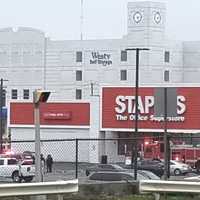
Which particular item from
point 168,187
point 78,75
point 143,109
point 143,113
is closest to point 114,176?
point 168,187

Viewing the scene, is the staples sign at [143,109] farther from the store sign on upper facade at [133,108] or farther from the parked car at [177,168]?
the parked car at [177,168]

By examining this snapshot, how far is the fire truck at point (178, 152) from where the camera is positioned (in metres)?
48.8

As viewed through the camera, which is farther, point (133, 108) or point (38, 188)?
point (133, 108)

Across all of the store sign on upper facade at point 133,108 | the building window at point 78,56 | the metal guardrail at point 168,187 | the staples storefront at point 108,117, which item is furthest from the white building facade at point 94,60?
the metal guardrail at point 168,187

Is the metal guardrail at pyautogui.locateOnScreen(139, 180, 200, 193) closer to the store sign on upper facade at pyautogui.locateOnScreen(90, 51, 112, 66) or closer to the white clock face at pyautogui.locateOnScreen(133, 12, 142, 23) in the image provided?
the store sign on upper facade at pyautogui.locateOnScreen(90, 51, 112, 66)

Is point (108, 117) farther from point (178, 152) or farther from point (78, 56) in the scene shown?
point (78, 56)

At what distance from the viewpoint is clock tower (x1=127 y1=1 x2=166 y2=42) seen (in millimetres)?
111125

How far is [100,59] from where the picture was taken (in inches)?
4247

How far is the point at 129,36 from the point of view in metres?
110

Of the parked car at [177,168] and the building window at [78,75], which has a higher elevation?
the building window at [78,75]

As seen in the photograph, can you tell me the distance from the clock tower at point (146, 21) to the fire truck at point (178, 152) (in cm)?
5965

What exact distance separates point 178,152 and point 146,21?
6491cm

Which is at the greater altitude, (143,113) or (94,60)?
(94,60)

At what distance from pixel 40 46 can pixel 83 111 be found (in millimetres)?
50812
